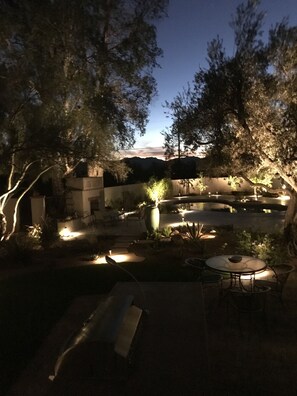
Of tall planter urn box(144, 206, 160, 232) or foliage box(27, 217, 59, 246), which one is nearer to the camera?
foliage box(27, 217, 59, 246)

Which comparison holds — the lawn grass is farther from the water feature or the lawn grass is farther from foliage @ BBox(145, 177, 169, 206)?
foliage @ BBox(145, 177, 169, 206)

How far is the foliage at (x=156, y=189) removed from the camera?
82.1 ft

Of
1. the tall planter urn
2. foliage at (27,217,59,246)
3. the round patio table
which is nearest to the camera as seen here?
the round patio table

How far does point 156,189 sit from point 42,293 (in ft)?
59.0

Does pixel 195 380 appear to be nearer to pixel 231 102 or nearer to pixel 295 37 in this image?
pixel 231 102

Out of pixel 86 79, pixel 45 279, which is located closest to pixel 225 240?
pixel 45 279

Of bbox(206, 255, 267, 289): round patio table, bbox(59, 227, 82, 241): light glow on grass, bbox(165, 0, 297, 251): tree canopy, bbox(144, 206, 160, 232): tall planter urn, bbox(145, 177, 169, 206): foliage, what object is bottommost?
bbox(59, 227, 82, 241): light glow on grass

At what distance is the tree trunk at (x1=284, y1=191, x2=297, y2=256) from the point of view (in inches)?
410

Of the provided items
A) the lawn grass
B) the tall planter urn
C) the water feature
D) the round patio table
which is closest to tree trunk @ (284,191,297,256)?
the water feature

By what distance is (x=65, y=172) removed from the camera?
16.5 m

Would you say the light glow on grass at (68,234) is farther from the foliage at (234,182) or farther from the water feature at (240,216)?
the foliage at (234,182)

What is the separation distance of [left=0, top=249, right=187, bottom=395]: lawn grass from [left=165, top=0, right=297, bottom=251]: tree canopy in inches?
145

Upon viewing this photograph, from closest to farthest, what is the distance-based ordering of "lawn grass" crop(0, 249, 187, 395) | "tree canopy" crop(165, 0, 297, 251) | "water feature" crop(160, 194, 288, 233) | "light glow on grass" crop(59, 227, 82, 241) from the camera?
"lawn grass" crop(0, 249, 187, 395)
"tree canopy" crop(165, 0, 297, 251)
"light glow on grass" crop(59, 227, 82, 241)
"water feature" crop(160, 194, 288, 233)

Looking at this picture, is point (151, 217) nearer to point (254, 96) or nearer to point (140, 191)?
point (254, 96)
